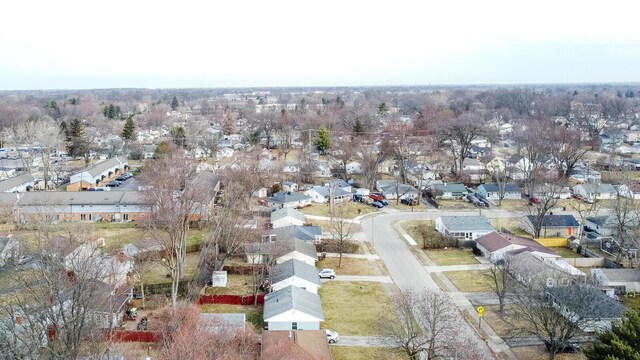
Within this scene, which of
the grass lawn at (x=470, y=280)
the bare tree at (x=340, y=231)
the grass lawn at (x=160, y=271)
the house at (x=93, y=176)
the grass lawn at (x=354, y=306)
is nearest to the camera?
the grass lawn at (x=354, y=306)

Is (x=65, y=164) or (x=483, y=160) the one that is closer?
(x=483, y=160)

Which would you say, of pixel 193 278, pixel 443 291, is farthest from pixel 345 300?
pixel 193 278

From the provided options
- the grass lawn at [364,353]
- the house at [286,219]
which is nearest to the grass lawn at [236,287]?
the grass lawn at [364,353]

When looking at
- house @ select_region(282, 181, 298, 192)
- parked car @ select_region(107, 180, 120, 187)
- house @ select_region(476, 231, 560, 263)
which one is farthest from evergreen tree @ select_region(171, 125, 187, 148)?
house @ select_region(476, 231, 560, 263)

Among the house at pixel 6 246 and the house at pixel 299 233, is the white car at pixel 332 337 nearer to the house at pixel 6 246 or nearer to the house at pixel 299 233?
the house at pixel 299 233

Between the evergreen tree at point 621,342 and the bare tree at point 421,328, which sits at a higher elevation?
the evergreen tree at point 621,342

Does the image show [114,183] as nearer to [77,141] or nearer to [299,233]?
[77,141]

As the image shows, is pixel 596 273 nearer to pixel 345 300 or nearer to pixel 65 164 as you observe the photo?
pixel 345 300
